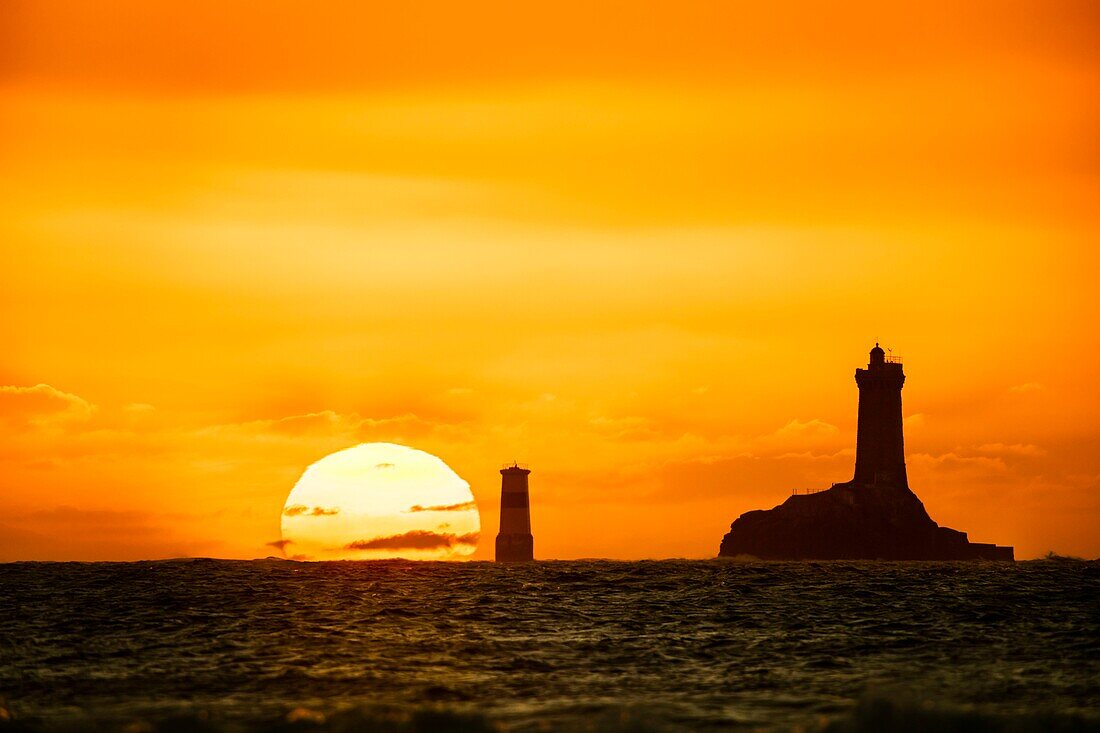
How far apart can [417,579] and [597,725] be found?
73319mm

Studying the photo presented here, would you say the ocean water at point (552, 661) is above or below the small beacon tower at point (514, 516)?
below

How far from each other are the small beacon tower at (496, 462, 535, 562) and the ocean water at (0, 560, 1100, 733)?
117869 mm

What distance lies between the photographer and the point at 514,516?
7623 inches

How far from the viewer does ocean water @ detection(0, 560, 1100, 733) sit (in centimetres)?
2895

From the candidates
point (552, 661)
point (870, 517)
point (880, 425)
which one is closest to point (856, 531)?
point (870, 517)

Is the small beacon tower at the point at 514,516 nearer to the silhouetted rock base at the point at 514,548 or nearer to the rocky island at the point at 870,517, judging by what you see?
the silhouetted rock base at the point at 514,548

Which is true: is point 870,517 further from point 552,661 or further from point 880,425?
point 552,661

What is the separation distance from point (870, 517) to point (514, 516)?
2092 inches

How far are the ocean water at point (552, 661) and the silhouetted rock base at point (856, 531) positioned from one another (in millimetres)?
93210

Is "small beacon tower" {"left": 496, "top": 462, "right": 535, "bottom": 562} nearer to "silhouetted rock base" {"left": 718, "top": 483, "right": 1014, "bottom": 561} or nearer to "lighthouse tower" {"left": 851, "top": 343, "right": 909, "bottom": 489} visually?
"silhouetted rock base" {"left": 718, "top": 483, "right": 1014, "bottom": 561}

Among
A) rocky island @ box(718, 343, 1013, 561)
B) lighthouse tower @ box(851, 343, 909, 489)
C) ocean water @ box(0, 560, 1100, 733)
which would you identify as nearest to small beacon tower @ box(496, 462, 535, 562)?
rocky island @ box(718, 343, 1013, 561)

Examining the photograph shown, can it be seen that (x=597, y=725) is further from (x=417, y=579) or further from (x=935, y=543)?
(x=935, y=543)

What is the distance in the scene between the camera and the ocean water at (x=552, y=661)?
29.0 metres

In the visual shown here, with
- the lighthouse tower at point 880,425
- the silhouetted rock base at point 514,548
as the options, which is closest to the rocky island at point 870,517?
the lighthouse tower at point 880,425
